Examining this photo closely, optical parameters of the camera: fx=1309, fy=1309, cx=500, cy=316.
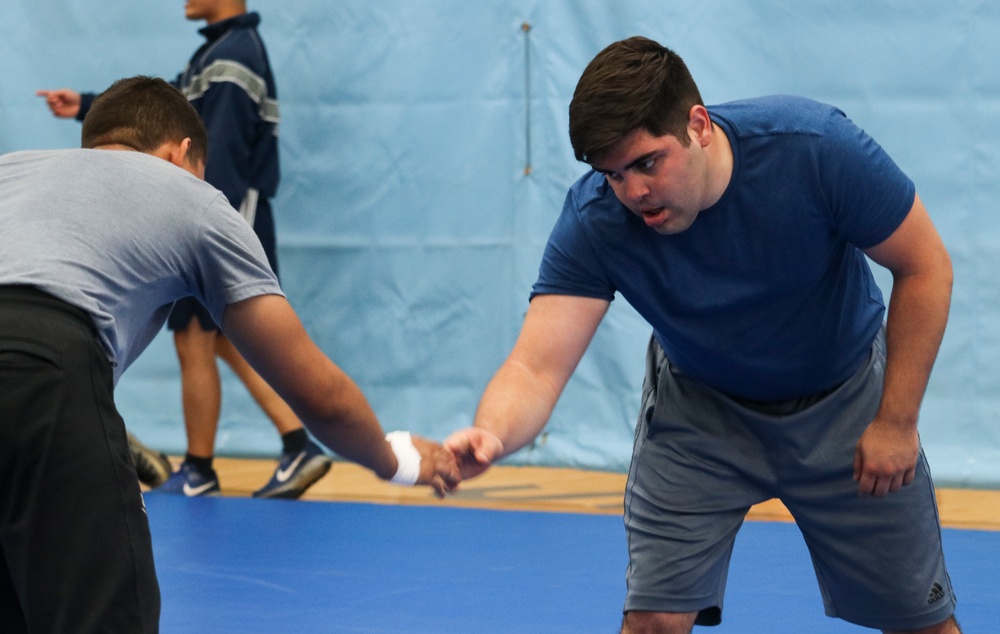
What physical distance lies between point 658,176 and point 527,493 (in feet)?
9.53

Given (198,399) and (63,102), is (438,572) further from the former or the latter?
(63,102)

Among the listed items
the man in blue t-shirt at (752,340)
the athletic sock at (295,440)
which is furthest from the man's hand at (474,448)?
the athletic sock at (295,440)

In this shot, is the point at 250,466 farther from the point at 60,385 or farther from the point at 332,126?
the point at 60,385

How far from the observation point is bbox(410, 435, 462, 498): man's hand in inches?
90.3

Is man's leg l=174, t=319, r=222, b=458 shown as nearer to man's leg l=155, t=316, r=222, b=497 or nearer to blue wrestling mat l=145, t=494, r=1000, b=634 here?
man's leg l=155, t=316, r=222, b=497

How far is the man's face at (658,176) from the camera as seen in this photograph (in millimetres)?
2166

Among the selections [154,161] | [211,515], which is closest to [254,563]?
[211,515]

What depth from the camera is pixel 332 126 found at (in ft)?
18.3

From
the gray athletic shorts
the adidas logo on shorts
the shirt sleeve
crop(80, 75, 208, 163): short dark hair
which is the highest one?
crop(80, 75, 208, 163): short dark hair

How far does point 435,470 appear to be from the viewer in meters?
2.33

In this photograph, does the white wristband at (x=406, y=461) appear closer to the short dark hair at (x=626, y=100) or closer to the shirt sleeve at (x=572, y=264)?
the shirt sleeve at (x=572, y=264)

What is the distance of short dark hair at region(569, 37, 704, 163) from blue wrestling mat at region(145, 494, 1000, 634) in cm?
141

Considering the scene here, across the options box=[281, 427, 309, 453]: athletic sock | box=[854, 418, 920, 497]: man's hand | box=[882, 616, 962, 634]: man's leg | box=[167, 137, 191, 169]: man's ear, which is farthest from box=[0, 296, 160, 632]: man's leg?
box=[281, 427, 309, 453]: athletic sock

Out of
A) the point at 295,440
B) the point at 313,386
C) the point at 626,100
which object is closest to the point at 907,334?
the point at 626,100
